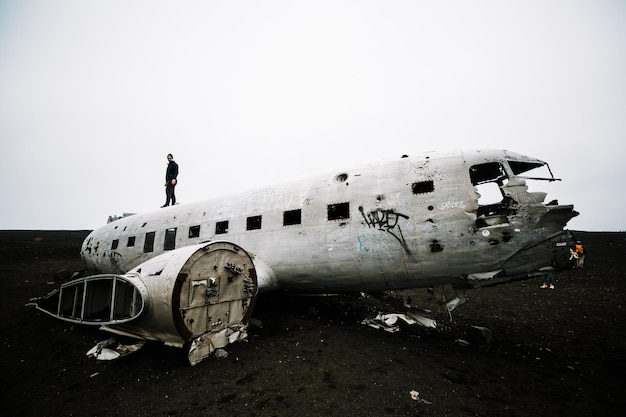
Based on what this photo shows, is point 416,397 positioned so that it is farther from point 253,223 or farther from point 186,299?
point 253,223

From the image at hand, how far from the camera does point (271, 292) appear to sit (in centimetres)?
854

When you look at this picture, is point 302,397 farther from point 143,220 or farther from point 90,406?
point 143,220

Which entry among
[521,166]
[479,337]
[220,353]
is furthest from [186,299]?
[521,166]

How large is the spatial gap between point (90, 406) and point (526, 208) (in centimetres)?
976

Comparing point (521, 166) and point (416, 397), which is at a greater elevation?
point (521, 166)

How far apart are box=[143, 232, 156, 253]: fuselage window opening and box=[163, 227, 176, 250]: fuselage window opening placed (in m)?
0.95

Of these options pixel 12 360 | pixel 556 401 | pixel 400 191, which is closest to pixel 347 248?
pixel 400 191

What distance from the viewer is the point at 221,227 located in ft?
32.9

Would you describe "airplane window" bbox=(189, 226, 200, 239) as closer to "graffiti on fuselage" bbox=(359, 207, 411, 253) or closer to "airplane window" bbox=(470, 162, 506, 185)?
"graffiti on fuselage" bbox=(359, 207, 411, 253)

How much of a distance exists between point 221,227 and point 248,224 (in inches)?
53.1

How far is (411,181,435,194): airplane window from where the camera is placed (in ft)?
23.1

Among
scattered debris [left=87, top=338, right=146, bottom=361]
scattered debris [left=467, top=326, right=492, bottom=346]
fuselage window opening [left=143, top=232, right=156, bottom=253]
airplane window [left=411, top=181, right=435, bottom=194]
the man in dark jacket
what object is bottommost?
scattered debris [left=467, top=326, right=492, bottom=346]

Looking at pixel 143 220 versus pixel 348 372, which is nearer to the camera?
pixel 348 372

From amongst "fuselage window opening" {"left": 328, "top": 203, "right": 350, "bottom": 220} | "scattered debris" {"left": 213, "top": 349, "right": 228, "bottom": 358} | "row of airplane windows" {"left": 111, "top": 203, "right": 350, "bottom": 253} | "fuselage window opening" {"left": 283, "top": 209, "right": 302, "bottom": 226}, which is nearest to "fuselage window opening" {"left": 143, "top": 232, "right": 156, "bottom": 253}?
"row of airplane windows" {"left": 111, "top": 203, "right": 350, "bottom": 253}
